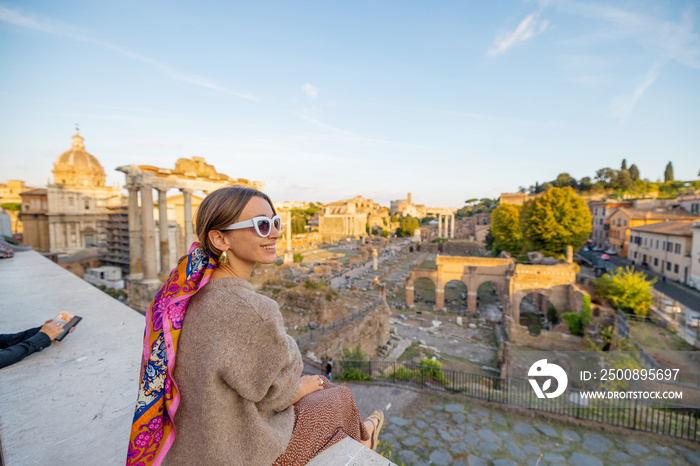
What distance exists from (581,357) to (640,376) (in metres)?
3.14

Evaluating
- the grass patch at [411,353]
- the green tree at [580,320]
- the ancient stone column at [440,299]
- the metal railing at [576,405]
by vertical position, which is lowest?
the grass patch at [411,353]

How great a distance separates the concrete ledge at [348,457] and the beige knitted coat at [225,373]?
1.31 ft

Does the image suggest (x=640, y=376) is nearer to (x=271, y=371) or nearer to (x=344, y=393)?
(x=344, y=393)

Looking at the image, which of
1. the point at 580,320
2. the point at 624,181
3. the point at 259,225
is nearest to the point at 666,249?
the point at 580,320

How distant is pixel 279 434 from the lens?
61.4 inches

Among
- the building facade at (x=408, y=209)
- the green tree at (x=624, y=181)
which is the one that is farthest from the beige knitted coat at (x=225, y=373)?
the building facade at (x=408, y=209)

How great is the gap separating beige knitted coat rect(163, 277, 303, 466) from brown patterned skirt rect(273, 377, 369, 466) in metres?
0.27

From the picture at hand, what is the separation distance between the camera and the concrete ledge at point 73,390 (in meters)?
1.83

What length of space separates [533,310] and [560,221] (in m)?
8.91

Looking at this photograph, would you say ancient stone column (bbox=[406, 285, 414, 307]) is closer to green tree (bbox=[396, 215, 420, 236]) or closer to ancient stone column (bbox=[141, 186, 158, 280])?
ancient stone column (bbox=[141, 186, 158, 280])

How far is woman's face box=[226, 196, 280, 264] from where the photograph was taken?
5.36 feet

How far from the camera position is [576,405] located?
7.32 metres

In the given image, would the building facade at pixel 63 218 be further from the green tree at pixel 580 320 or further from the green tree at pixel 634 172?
the green tree at pixel 634 172

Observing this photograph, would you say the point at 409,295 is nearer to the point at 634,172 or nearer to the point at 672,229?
the point at 672,229
